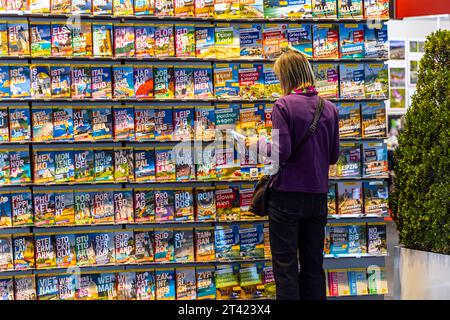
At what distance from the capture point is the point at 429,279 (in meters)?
4.35

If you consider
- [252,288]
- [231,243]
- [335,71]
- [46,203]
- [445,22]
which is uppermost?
[445,22]

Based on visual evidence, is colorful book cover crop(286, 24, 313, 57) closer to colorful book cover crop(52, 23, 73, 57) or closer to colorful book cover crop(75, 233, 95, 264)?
colorful book cover crop(52, 23, 73, 57)

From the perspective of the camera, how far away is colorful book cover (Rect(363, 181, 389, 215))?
15.5 feet

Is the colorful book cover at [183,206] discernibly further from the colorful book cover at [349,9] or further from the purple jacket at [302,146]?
the colorful book cover at [349,9]

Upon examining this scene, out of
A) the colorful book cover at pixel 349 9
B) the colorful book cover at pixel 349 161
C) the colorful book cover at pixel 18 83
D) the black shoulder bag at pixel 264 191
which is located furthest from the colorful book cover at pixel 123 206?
the colorful book cover at pixel 349 9

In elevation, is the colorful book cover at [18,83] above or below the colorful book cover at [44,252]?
above

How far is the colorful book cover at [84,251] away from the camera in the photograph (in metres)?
4.53

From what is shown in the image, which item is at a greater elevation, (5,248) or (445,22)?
(445,22)

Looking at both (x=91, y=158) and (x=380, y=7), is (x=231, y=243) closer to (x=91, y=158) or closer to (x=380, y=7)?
(x=91, y=158)

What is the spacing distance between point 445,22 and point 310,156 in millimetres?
6624

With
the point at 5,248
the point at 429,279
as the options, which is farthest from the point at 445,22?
the point at 5,248

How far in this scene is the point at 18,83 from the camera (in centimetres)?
441

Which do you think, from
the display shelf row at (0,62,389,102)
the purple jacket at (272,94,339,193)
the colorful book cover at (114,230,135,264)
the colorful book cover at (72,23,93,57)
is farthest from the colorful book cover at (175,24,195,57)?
the colorful book cover at (114,230,135,264)

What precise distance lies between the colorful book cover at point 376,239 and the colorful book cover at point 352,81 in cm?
97
